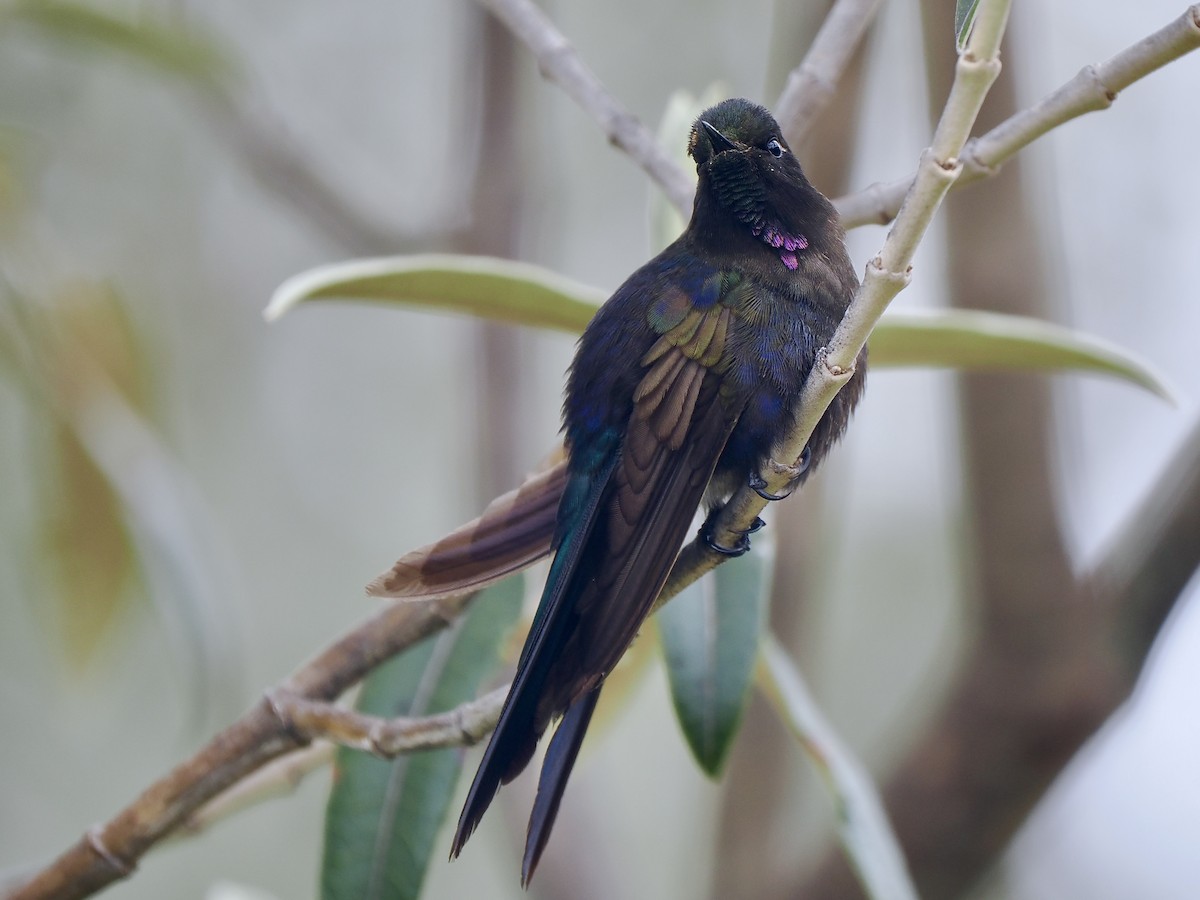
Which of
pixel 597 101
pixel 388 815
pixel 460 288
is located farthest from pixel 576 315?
pixel 388 815

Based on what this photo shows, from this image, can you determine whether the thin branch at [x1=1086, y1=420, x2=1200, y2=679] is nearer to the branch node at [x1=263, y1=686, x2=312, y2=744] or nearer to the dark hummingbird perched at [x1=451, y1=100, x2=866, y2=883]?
the dark hummingbird perched at [x1=451, y1=100, x2=866, y2=883]

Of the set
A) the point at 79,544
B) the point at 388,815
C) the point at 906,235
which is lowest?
the point at 388,815

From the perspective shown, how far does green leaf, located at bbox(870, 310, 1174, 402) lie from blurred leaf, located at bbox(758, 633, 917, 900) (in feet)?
1.50

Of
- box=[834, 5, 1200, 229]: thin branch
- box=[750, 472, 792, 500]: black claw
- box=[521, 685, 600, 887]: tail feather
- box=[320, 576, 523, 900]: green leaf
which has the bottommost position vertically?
box=[320, 576, 523, 900]: green leaf

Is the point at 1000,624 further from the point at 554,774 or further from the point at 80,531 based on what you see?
the point at 80,531

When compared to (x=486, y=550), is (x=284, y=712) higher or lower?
lower

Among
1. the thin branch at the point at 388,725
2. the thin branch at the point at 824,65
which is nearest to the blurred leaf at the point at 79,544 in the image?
the thin branch at the point at 388,725

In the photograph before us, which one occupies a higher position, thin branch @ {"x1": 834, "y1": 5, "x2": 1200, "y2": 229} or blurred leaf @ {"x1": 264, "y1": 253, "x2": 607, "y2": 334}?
thin branch @ {"x1": 834, "y1": 5, "x2": 1200, "y2": 229}

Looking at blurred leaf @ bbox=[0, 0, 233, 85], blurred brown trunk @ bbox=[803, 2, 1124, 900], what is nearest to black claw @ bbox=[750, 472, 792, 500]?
blurred brown trunk @ bbox=[803, 2, 1124, 900]

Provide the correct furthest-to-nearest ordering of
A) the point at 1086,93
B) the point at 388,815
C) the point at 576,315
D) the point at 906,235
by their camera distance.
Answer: the point at 576,315 < the point at 388,815 < the point at 1086,93 < the point at 906,235

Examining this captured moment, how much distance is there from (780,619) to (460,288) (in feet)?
5.17

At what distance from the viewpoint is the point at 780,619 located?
2971mm

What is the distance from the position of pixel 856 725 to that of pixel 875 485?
3.55 ft

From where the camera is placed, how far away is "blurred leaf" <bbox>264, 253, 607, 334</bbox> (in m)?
1.57
